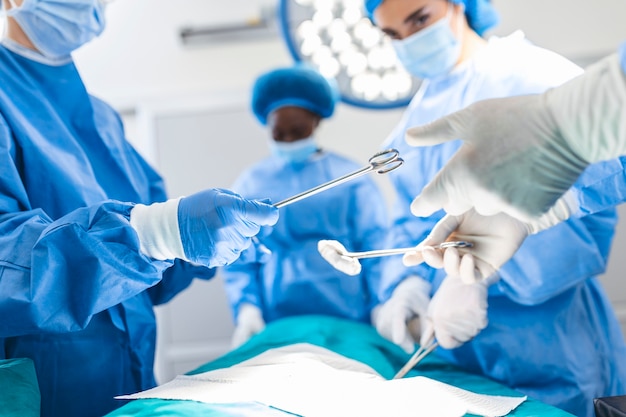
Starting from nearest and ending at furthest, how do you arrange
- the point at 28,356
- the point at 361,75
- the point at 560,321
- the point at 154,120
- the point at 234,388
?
1. the point at 234,388
2. the point at 28,356
3. the point at 560,321
4. the point at 361,75
5. the point at 154,120

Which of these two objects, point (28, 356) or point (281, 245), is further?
point (281, 245)

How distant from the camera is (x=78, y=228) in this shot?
1092mm

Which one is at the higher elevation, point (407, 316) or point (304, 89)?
point (304, 89)

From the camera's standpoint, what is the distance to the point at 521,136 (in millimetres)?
990

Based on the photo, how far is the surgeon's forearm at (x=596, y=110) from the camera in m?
0.89

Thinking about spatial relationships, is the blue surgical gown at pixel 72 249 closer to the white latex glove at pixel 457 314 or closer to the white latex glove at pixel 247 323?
the white latex glove at pixel 247 323

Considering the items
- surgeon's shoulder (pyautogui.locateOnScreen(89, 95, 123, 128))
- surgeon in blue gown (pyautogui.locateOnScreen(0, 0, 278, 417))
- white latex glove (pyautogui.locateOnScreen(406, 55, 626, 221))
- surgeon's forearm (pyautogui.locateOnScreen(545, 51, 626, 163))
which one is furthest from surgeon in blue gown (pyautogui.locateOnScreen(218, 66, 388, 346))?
surgeon's forearm (pyautogui.locateOnScreen(545, 51, 626, 163))

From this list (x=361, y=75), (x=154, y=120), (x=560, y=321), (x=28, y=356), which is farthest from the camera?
(x=154, y=120)

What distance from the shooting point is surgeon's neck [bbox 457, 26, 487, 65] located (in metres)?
1.84

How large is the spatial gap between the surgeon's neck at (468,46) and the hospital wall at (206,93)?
1027 mm

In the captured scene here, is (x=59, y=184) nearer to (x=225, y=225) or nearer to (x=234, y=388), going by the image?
(x=225, y=225)

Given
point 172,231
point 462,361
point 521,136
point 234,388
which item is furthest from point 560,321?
point 172,231

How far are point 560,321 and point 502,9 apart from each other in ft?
5.88

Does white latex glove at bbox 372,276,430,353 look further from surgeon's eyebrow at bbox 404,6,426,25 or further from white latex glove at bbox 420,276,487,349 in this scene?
surgeon's eyebrow at bbox 404,6,426,25
